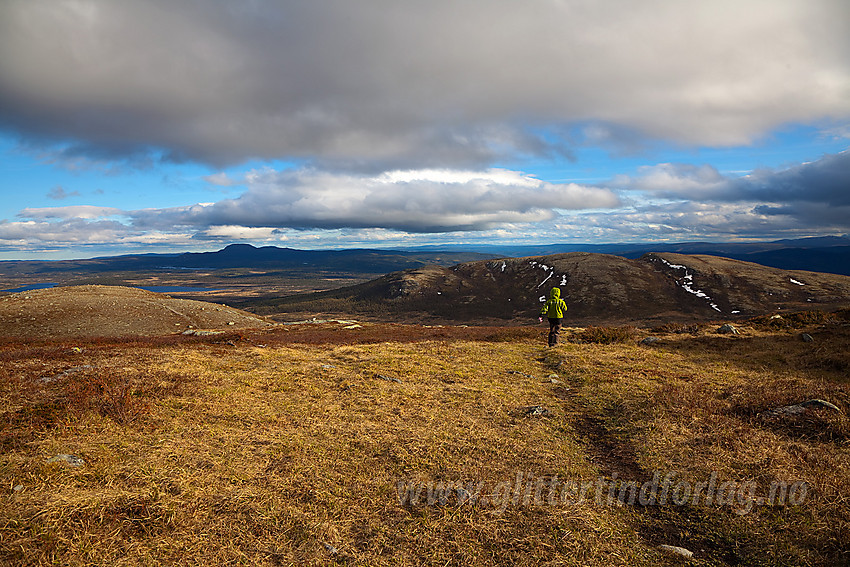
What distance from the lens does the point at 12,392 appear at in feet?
→ 39.6

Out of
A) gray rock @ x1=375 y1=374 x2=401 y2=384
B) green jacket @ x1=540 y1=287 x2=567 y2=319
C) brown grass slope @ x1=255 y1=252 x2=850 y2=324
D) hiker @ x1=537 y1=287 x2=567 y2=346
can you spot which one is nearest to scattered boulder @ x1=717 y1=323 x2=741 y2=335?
hiker @ x1=537 y1=287 x2=567 y2=346

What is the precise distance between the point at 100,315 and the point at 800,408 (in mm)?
60597

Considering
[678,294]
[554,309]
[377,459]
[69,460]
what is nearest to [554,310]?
[554,309]

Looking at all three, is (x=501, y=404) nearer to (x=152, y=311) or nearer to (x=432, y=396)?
(x=432, y=396)

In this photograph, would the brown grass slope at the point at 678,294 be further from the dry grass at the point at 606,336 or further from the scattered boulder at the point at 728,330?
A: the dry grass at the point at 606,336

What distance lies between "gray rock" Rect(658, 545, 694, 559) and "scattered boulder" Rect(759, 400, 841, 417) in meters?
7.99

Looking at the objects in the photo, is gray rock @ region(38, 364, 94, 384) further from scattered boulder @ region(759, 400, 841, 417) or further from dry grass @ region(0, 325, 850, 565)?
scattered boulder @ region(759, 400, 841, 417)

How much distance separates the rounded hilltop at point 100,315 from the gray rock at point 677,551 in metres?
50.5

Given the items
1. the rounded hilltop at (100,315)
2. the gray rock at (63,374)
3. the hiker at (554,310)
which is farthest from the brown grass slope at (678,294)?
the gray rock at (63,374)

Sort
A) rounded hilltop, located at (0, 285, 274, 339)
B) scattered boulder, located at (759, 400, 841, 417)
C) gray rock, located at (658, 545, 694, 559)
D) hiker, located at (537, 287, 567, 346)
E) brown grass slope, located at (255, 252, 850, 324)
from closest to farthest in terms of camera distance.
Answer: gray rock, located at (658, 545, 694, 559), scattered boulder, located at (759, 400, 841, 417), hiker, located at (537, 287, 567, 346), rounded hilltop, located at (0, 285, 274, 339), brown grass slope, located at (255, 252, 850, 324)

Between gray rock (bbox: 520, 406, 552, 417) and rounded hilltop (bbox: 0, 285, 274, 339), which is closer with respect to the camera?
gray rock (bbox: 520, 406, 552, 417)

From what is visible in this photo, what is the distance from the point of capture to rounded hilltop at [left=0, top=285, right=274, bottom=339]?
1602 inches

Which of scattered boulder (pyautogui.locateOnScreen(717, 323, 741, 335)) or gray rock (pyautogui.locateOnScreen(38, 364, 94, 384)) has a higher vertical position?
gray rock (pyautogui.locateOnScreen(38, 364, 94, 384))

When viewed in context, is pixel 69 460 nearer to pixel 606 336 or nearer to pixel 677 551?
pixel 677 551
